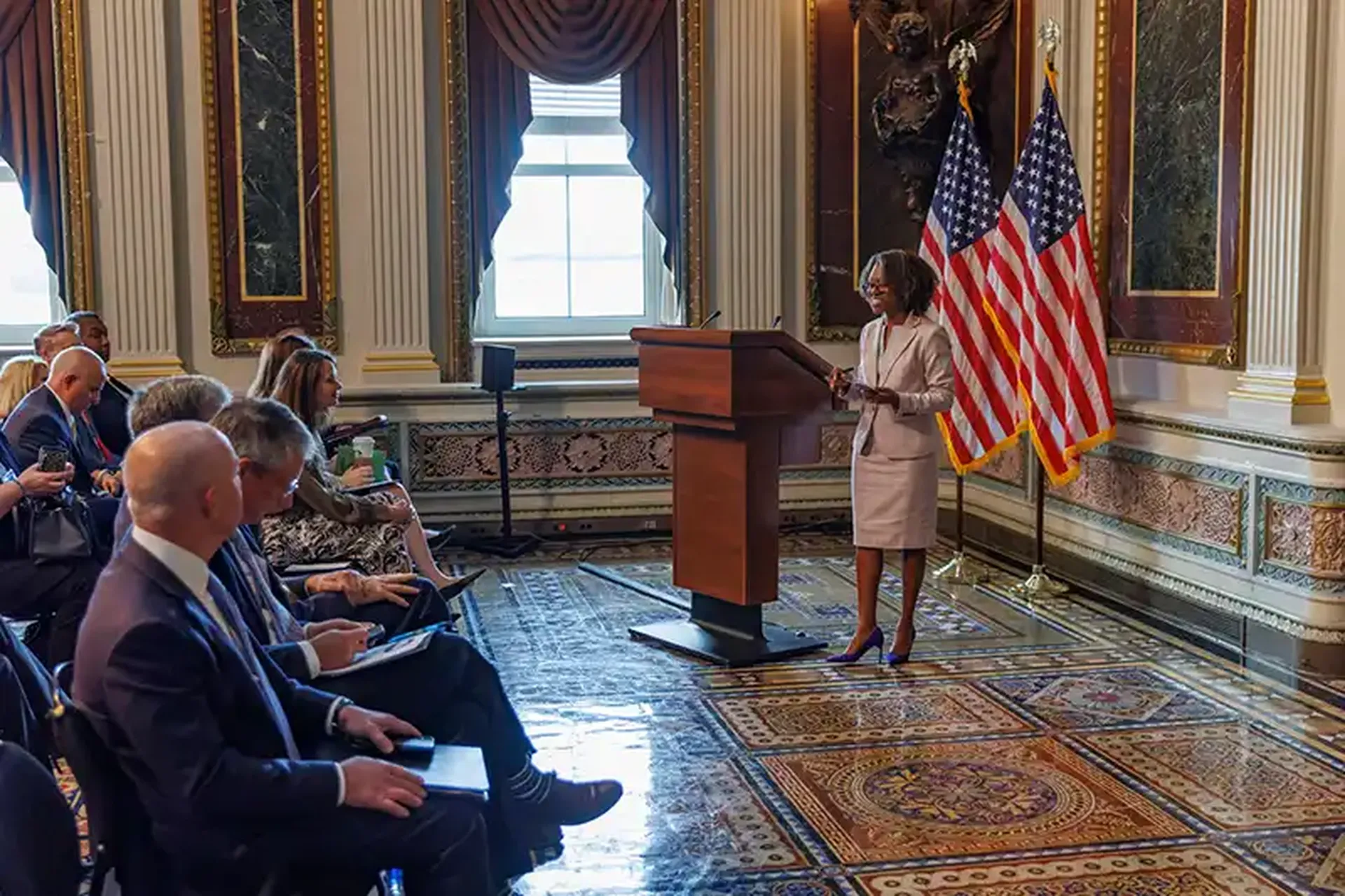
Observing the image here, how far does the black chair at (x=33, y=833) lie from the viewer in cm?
211

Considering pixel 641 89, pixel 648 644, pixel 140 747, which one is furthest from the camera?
pixel 641 89

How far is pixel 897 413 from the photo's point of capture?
5227 mm

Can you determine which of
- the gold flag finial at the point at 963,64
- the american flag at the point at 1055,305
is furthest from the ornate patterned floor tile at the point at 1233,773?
the gold flag finial at the point at 963,64

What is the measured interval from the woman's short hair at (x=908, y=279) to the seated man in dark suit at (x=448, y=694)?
2.48 meters

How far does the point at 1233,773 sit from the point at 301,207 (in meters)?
5.48

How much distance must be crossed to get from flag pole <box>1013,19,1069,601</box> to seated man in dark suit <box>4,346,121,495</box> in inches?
153

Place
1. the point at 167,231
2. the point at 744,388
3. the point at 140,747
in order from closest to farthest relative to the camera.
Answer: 1. the point at 140,747
2. the point at 744,388
3. the point at 167,231

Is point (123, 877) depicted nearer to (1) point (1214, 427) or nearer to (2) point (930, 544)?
(2) point (930, 544)

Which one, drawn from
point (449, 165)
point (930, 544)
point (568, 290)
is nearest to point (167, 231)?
Answer: point (449, 165)

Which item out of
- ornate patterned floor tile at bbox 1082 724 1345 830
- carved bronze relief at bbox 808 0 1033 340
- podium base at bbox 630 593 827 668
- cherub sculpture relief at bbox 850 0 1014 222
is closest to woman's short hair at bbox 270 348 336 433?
podium base at bbox 630 593 827 668

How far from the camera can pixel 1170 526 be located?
241 inches

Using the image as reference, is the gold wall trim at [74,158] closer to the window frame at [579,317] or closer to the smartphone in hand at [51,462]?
the window frame at [579,317]

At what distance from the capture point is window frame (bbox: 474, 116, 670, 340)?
8375 millimetres

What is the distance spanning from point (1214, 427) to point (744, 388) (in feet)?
6.38
